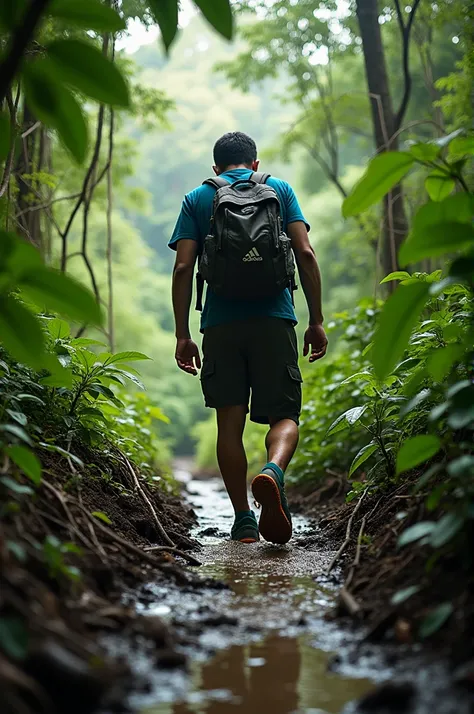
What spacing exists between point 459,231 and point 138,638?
3.58 ft

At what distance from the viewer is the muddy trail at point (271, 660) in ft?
4.11

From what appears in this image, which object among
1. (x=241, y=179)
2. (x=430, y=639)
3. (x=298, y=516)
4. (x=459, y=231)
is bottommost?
(x=430, y=639)

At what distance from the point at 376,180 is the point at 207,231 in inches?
59.8

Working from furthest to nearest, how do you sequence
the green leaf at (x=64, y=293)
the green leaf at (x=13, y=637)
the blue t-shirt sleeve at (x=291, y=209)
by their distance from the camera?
Answer: the blue t-shirt sleeve at (x=291, y=209) → the green leaf at (x=64, y=293) → the green leaf at (x=13, y=637)

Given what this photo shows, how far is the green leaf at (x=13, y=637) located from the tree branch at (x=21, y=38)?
95 cm

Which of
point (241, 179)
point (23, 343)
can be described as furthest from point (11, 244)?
point (241, 179)

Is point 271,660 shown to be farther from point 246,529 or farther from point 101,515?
point 246,529

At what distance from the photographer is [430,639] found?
1.44m

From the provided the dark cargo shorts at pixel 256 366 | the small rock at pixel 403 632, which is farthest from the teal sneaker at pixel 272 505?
the small rock at pixel 403 632

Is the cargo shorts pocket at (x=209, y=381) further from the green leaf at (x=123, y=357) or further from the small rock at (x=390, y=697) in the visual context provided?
the small rock at (x=390, y=697)

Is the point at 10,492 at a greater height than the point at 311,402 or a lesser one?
lesser

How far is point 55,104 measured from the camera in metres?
1.50

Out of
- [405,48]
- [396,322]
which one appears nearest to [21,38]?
[396,322]

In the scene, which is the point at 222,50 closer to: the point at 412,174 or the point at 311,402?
the point at 412,174
